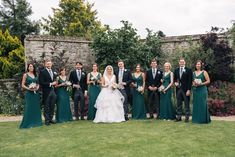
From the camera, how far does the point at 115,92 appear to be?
441 inches

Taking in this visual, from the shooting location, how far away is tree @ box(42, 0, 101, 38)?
30703 millimetres

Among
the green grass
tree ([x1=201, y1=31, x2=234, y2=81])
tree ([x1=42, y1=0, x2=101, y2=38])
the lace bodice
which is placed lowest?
the green grass

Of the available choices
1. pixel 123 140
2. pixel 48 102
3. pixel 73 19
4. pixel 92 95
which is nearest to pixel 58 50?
pixel 92 95

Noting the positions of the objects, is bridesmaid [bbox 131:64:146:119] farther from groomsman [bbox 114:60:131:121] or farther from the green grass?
the green grass

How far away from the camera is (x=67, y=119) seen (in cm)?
1133

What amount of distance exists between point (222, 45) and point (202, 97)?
18.4ft

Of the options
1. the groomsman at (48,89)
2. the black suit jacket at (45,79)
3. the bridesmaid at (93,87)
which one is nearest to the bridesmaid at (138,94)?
the bridesmaid at (93,87)

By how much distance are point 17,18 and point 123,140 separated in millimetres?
29212

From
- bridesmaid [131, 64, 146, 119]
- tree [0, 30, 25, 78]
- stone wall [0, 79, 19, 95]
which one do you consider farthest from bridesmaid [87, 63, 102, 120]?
tree [0, 30, 25, 78]

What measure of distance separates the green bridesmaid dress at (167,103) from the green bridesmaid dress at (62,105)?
116 inches

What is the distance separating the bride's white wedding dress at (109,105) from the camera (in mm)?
Answer: 10859

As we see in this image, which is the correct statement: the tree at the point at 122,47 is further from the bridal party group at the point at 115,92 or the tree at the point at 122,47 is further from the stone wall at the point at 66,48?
the bridal party group at the point at 115,92

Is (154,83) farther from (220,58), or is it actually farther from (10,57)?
(10,57)

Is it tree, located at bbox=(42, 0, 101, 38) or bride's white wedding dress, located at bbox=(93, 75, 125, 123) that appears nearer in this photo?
bride's white wedding dress, located at bbox=(93, 75, 125, 123)
